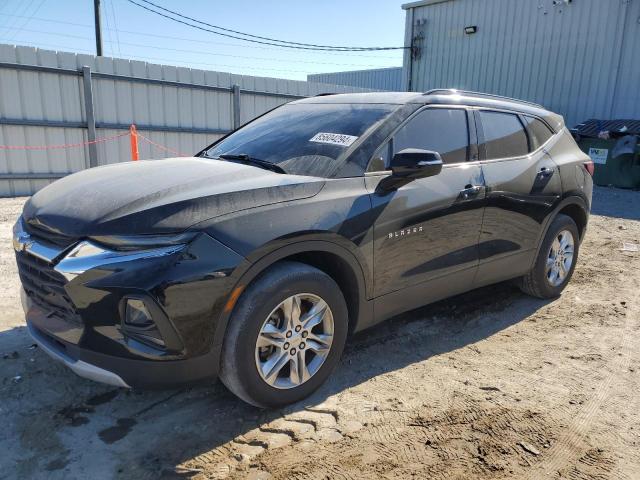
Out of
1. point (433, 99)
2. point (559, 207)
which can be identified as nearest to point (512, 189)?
point (559, 207)

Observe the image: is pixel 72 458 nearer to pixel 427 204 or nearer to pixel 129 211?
pixel 129 211

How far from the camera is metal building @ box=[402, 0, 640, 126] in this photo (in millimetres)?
14102

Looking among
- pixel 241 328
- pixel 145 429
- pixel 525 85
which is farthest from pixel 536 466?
pixel 525 85

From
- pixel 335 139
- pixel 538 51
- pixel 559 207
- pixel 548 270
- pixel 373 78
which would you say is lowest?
pixel 548 270

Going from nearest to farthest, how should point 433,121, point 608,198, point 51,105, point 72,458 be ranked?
point 72,458 → point 433,121 → point 51,105 → point 608,198

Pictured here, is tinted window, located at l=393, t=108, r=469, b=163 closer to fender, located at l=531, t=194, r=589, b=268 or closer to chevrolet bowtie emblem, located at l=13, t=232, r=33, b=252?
fender, located at l=531, t=194, r=589, b=268

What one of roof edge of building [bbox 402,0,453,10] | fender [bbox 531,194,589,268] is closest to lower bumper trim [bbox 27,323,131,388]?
fender [bbox 531,194,589,268]

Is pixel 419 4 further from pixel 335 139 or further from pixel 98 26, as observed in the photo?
pixel 335 139

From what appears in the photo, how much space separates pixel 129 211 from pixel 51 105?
9297mm

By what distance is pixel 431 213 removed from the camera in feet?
10.9

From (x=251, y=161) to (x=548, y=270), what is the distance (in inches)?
117

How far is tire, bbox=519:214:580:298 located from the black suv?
39 cm

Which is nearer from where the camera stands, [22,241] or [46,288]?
[46,288]

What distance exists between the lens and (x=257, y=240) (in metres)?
2.49
